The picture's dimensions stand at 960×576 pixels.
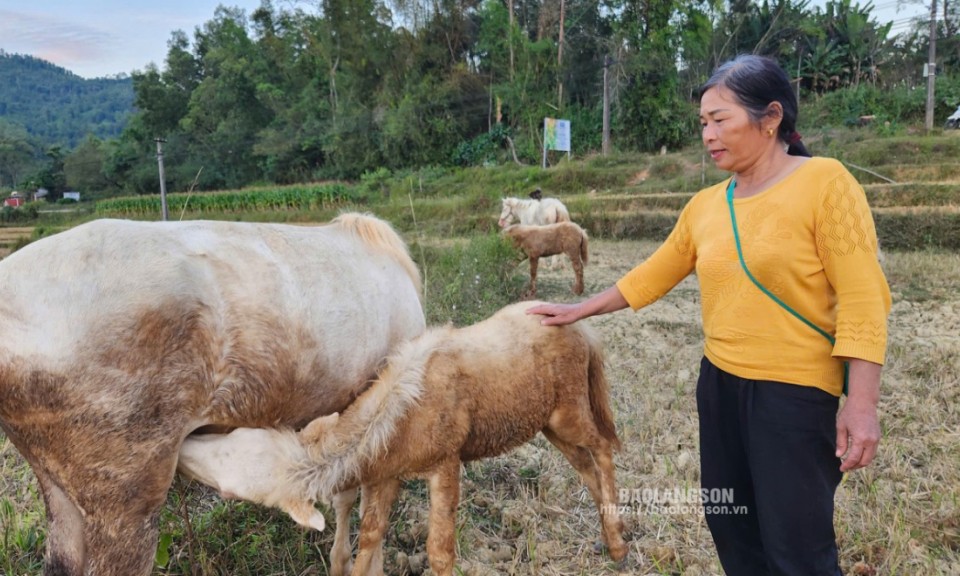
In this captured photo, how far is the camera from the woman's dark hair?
191cm

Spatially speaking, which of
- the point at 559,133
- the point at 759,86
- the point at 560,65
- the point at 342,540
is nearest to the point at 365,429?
the point at 342,540

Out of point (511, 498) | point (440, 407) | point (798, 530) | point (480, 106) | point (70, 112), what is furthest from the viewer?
point (70, 112)

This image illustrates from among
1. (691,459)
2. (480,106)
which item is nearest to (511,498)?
(691,459)

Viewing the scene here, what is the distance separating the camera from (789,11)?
1305 inches

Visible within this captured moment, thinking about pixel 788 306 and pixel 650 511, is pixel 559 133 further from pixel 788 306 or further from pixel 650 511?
pixel 788 306

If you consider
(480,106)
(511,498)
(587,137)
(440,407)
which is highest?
(480,106)

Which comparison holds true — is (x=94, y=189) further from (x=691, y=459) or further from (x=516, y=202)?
(x=691, y=459)

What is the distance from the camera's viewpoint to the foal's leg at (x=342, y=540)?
2.97 m

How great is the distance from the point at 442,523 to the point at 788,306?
63.8 inches

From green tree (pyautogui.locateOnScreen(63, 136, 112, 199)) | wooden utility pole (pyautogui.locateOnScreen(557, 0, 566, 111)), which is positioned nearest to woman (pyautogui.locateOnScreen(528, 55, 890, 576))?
wooden utility pole (pyautogui.locateOnScreen(557, 0, 566, 111))

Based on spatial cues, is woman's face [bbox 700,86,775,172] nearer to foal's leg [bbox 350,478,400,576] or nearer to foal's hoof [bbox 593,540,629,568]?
foal's leg [bbox 350,478,400,576]

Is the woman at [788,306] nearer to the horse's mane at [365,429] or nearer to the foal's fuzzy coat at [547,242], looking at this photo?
the horse's mane at [365,429]

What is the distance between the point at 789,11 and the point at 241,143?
38762mm

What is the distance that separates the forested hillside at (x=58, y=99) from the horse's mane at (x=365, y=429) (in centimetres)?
10676
